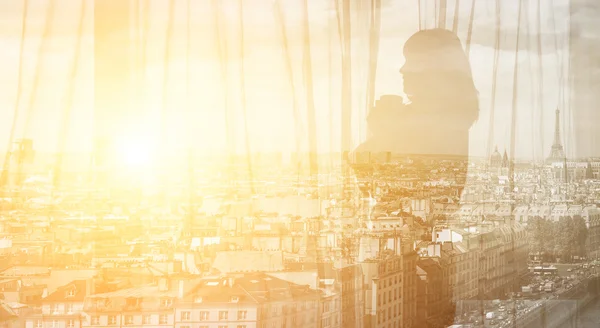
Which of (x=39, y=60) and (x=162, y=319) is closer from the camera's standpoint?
(x=39, y=60)

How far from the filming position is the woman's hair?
3641mm

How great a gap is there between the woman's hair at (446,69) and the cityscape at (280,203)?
1cm

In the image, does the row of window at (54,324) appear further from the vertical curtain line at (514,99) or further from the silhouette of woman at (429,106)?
the vertical curtain line at (514,99)

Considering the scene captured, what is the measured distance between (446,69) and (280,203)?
1168 millimetres

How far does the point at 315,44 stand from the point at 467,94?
980 mm

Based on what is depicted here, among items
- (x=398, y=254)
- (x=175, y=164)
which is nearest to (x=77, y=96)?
(x=175, y=164)

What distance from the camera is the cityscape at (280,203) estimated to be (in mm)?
2666

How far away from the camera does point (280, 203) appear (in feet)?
10.5

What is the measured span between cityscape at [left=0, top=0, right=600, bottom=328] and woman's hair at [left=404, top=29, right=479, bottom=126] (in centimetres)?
1

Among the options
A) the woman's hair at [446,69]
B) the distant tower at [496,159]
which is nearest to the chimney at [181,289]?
the woman's hair at [446,69]

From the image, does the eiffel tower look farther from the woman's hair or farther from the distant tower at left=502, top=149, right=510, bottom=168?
the woman's hair

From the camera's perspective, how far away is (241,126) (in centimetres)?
317

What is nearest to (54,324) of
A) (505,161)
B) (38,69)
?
(38,69)

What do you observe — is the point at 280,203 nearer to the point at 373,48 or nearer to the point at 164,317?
the point at 164,317
